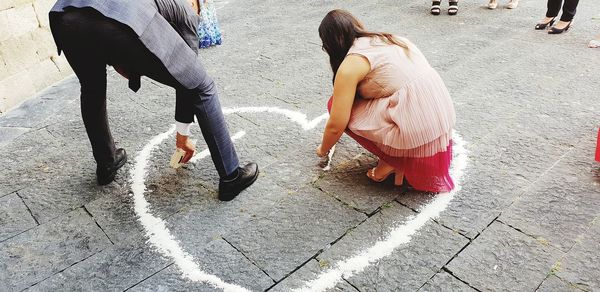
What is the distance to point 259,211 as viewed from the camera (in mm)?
2604

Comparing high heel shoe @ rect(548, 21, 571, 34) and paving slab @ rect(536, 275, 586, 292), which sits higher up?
high heel shoe @ rect(548, 21, 571, 34)

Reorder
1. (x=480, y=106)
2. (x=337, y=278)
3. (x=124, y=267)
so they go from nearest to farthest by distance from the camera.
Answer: (x=337, y=278) < (x=124, y=267) < (x=480, y=106)

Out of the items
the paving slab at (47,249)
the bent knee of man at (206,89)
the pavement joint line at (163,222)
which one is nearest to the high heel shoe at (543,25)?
the pavement joint line at (163,222)

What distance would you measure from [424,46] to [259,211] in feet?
9.95

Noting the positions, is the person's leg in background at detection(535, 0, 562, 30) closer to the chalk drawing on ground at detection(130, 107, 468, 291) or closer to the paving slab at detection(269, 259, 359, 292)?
the chalk drawing on ground at detection(130, 107, 468, 291)

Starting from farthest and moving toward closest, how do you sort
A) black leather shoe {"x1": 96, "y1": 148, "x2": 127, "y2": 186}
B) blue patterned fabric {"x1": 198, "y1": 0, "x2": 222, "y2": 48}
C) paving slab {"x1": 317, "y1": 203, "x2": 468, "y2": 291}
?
blue patterned fabric {"x1": 198, "y1": 0, "x2": 222, "y2": 48}
black leather shoe {"x1": 96, "y1": 148, "x2": 127, "y2": 186}
paving slab {"x1": 317, "y1": 203, "x2": 468, "y2": 291}

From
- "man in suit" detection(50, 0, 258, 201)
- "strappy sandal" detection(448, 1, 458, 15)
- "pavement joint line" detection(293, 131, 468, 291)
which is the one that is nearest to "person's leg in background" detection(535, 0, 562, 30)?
"strappy sandal" detection(448, 1, 458, 15)

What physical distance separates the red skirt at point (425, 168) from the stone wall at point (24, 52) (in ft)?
10.6

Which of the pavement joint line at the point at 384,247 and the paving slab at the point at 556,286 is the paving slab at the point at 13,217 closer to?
the pavement joint line at the point at 384,247

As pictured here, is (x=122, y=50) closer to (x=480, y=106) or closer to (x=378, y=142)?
(x=378, y=142)

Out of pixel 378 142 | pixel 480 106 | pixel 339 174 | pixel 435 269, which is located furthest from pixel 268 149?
pixel 480 106

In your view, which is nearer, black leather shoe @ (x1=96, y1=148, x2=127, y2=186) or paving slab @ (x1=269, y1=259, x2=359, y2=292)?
paving slab @ (x1=269, y1=259, x2=359, y2=292)

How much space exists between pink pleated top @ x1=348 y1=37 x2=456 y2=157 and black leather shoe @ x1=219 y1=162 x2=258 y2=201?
79 centimetres

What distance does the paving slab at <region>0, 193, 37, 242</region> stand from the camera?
259cm
